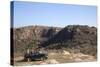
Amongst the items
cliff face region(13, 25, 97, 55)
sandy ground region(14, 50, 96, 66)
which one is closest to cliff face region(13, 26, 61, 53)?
cliff face region(13, 25, 97, 55)

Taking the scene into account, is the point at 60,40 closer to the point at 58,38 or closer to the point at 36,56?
the point at 58,38

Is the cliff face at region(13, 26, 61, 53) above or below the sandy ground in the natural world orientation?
above

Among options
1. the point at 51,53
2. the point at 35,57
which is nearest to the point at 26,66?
the point at 35,57

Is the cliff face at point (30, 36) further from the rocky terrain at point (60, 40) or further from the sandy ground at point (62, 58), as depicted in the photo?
the sandy ground at point (62, 58)

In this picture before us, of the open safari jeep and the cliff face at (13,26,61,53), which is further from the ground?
the cliff face at (13,26,61,53)

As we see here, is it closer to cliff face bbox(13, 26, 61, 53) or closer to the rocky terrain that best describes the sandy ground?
the rocky terrain

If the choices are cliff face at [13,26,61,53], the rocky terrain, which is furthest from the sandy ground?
cliff face at [13,26,61,53]
